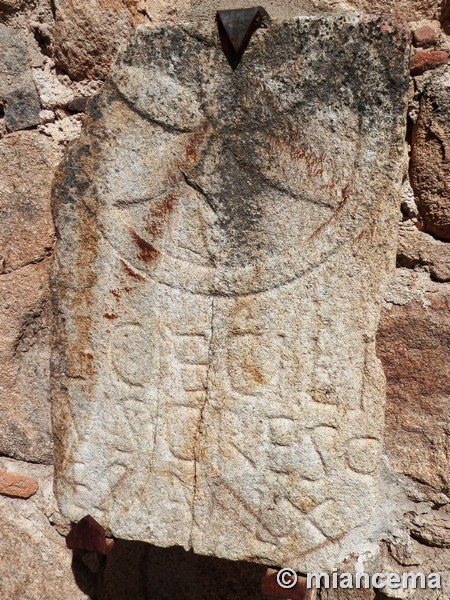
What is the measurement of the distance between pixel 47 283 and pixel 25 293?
0.14 ft

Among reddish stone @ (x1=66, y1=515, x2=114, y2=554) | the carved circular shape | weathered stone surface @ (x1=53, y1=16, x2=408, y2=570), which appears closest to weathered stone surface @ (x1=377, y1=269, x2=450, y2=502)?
weathered stone surface @ (x1=53, y1=16, x2=408, y2=570)

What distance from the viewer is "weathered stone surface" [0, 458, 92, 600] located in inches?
49.3

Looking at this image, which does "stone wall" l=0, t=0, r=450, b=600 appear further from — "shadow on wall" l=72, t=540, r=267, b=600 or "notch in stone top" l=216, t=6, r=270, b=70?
"shadow on wall" l=72, t=540, r=267, b=600

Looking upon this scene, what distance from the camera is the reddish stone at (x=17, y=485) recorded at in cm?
124

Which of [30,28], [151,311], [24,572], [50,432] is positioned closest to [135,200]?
[151,311]

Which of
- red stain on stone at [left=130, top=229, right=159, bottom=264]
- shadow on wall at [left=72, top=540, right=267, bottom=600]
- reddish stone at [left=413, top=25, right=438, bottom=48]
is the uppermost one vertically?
reddish stone at [left=413, top=25, right=438, bottom=48]

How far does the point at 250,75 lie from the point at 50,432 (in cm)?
74

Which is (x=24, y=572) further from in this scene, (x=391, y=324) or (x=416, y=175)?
(x=416, y=175)

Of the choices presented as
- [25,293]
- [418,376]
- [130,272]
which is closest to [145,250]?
[130,272]

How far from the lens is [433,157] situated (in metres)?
0.96

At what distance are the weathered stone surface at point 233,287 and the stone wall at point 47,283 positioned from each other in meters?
0.09

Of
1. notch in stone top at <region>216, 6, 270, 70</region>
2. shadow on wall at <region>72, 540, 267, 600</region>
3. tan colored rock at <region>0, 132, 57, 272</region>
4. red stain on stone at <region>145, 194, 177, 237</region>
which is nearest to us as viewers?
A: notch in stone top at <region>216, 6, 270, 70</region>

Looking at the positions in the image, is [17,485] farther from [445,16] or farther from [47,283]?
[445,16]

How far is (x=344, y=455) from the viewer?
1013 millimetres
